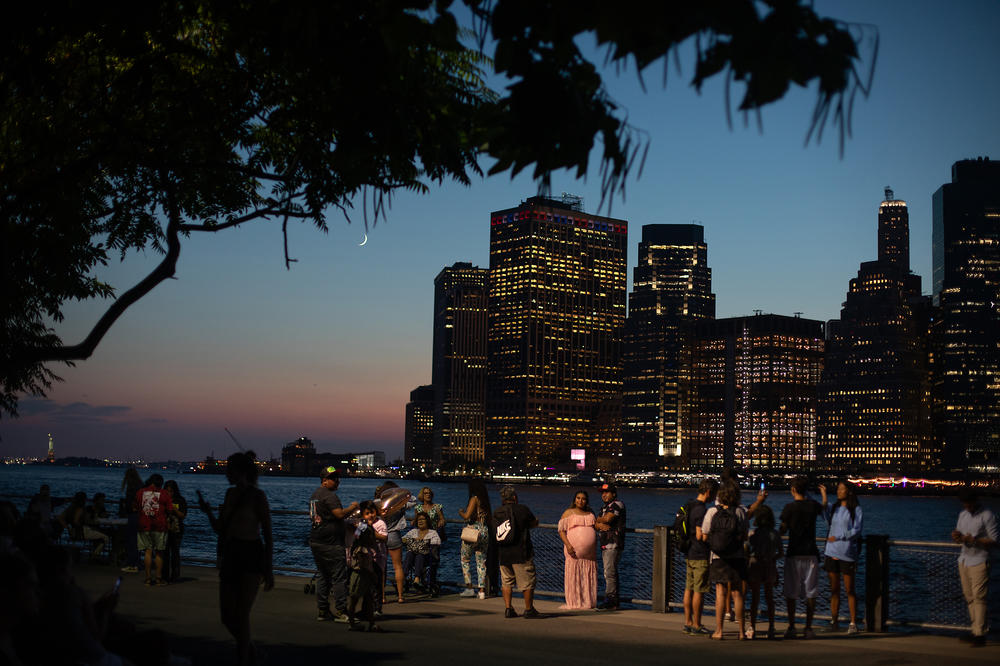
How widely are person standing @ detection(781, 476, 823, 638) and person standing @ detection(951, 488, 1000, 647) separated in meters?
1.73

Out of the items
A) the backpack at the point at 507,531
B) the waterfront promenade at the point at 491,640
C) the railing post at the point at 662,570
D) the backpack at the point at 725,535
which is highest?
the backpack at the point at 725,535

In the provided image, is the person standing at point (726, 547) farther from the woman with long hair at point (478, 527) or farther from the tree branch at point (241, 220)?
the tree branch at point (241, 220)

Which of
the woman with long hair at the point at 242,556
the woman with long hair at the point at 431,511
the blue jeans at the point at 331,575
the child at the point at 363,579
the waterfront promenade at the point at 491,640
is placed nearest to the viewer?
the woman with long hair at the point at 242,556

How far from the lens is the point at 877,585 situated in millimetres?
13555

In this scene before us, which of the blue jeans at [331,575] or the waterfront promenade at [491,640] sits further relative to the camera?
the blue jeans at [331,575]

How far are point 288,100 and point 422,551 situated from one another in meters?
9.84

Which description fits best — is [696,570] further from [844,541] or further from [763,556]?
[844,541]

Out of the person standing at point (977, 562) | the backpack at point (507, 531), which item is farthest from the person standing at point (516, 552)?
the person standing at point (977, 562)

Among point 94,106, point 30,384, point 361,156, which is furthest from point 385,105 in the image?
point 30,384

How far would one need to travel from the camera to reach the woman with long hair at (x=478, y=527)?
16062mm

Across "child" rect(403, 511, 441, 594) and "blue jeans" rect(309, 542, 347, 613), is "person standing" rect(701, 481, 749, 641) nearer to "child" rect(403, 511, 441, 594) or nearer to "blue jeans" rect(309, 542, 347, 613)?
"blue jeans" rect(309, 542, 347, 613)

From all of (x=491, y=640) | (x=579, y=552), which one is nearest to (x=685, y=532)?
(x=579, y=552)

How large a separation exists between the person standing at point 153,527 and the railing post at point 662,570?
809 centimetres

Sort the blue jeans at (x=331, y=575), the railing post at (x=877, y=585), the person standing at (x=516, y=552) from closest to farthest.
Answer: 1. the blue jeans at (x=331, y=575)
2. the railing post at (x=877, y=585)
3. the person standing at (x=516, y=552)
